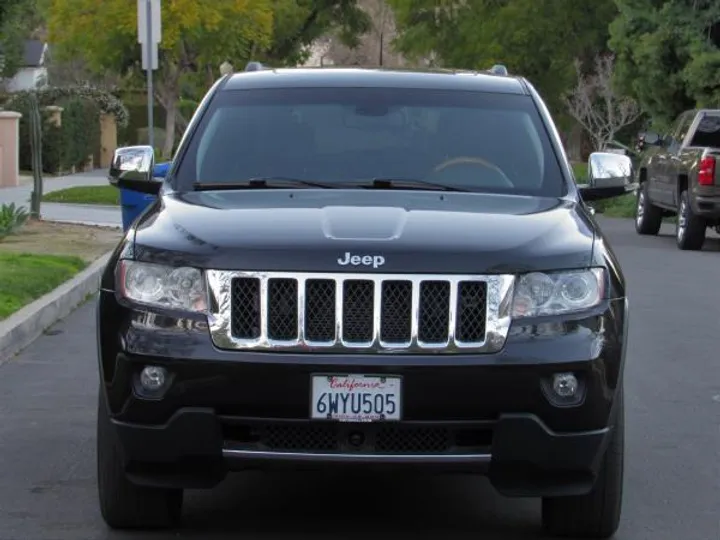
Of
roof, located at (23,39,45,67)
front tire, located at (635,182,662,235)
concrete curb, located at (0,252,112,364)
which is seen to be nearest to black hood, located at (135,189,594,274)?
concrete curb, located at (0,252,112,364)

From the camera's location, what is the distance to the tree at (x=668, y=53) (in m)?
30.5

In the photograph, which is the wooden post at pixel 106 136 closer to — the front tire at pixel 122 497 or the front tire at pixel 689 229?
the front tire at pixel 689 229

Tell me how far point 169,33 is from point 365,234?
28.3 m

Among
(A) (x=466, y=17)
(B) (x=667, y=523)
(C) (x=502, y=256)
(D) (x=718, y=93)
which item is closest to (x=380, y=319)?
(C) (x=502, y=256)

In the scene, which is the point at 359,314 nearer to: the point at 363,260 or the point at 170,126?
the point at 363,260

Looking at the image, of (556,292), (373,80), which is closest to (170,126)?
(373,80)

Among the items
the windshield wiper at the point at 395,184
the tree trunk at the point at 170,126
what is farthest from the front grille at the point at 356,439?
the tree trunk at the point at 170,126

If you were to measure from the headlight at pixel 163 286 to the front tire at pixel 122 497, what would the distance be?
0.43 m

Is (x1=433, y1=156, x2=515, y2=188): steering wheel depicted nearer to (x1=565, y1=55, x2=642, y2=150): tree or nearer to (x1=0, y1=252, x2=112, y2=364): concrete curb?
(x1=0, y1=252, x2=112, y2=364): concrete curb

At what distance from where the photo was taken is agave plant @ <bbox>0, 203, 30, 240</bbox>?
17.4m

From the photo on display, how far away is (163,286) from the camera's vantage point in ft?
18.5

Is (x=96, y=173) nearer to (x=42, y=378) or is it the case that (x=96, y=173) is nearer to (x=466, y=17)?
(x=466, y=17)

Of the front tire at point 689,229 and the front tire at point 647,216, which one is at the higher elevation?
the front tire at point 689,229

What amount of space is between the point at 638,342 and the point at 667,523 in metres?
5.41
